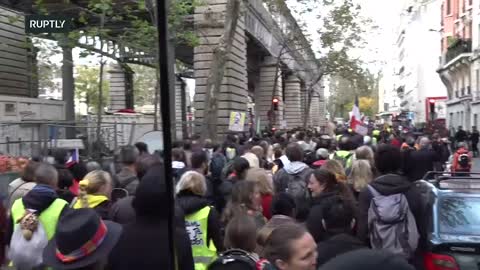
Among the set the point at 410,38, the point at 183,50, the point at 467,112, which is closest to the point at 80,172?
the point at 183,50

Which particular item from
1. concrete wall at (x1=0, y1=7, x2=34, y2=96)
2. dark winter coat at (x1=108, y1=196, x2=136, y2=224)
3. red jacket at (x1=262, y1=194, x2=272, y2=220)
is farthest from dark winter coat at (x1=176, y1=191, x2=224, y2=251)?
concrete wall at (x1=0, y1=7, x2=34, y2=96)

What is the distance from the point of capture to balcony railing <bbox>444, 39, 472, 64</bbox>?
4887cm

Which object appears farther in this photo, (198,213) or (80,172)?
(80,172)

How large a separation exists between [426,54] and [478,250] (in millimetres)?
78196

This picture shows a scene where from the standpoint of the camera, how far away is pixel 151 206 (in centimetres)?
402

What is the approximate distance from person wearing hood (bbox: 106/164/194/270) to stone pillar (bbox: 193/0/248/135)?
2288 centimetres

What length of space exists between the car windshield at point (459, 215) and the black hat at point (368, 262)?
4968 millimetres

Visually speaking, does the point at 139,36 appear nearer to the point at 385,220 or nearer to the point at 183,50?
the point at 385,220

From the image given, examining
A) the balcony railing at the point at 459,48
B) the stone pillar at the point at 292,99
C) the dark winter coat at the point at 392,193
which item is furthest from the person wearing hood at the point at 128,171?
the stone pillar at the point at 292,99

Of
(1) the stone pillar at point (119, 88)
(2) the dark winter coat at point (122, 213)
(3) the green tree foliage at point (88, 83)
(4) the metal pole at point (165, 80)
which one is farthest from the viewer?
(3) the green tree foliage at point (88, 83)

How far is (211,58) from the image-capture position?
91.7ft

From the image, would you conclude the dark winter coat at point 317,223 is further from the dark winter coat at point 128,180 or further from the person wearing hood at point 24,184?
the person wearing hood at point 24,184

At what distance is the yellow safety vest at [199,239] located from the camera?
17.7ft

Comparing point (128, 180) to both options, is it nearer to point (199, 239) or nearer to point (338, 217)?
point (199, 239)
